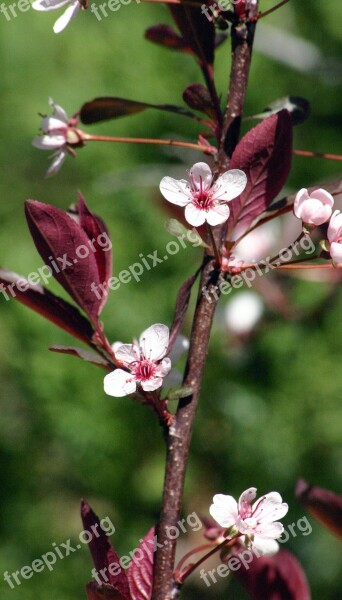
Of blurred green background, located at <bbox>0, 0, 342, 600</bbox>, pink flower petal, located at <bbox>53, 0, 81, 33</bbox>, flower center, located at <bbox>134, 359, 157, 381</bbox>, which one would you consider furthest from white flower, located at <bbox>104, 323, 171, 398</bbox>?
blurred green background, located at <bbox>0, 0, 342, 600</bbox>

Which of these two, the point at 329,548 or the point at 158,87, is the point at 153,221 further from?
the point at 329,548

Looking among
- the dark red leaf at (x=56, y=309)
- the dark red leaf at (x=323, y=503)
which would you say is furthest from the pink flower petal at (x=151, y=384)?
the dark red leaf at (x=323, y=503)

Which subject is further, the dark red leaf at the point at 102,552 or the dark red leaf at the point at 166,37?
the dark red leaf at the point at 166,37

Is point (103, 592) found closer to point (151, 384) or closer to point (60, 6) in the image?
point (151, 384)

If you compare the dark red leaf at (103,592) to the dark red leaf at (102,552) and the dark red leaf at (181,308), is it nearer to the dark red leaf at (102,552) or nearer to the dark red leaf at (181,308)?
the dark red leaf at (102,552)

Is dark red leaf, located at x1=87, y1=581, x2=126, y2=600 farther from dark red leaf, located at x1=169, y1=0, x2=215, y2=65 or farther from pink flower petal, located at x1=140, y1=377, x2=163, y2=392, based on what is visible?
dark red leaf, located at x1=169, y1=0, x2=215, y2=65

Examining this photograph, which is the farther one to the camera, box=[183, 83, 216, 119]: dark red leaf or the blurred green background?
the blurred green background

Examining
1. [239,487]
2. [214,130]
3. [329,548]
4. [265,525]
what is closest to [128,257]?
[239,487]
